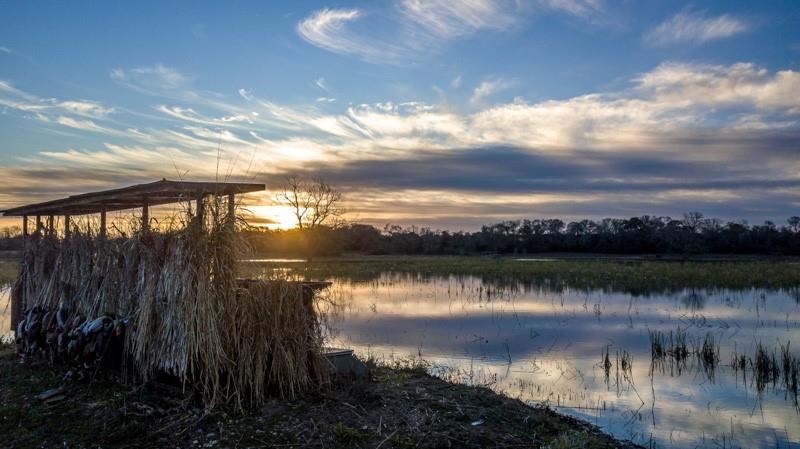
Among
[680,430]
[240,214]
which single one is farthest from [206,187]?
[680,430]

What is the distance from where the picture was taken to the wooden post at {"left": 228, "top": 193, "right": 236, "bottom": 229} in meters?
8.29

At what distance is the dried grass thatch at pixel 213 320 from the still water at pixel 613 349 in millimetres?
1293

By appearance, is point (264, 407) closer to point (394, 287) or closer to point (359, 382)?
point (359, 382)

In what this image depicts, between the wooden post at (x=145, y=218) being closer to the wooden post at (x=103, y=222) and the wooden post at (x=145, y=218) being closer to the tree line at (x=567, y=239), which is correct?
the wooden post at (x=103, y=222)

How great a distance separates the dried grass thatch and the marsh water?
997 mm

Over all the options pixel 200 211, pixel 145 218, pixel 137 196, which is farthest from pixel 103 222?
pixel 200 211

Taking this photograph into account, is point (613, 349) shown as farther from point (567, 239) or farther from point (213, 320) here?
point (567, 239)

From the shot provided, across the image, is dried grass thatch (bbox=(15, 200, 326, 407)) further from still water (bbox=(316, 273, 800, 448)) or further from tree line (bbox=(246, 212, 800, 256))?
tree line (bbox=(246, 212, 800, 256))

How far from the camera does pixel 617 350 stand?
15398 millimetres

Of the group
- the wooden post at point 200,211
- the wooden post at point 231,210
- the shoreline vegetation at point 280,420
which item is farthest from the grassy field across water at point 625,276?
the wooden post at point 200,211

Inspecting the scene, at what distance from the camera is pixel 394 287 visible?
109 feet

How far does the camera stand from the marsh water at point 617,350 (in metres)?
10.0

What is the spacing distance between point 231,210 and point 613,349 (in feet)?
35.4

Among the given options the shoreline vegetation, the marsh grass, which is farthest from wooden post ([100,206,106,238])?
the marsh grass
